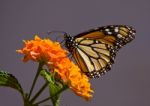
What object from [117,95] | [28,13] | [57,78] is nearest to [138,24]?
[117,95]

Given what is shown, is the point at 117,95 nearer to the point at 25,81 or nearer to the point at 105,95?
the point at 105,95

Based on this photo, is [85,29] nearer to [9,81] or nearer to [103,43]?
[103,43]

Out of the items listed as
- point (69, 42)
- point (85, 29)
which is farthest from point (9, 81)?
point (85, 29)

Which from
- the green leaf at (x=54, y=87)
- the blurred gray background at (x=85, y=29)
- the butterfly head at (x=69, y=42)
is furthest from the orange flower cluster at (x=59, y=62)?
the blurred gray background at (x=85, y=29)

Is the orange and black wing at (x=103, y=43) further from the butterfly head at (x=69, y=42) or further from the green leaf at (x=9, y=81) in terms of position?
the green leaf at (x=9, y=81)

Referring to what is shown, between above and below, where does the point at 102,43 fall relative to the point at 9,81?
above

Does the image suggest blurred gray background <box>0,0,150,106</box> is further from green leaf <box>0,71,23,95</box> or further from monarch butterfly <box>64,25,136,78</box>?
green leaf <box>0,71,23,95</box>

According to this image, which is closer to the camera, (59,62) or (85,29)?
(59,62)

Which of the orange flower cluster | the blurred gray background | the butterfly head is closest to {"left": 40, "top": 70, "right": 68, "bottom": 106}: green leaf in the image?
the orange flower cluster
